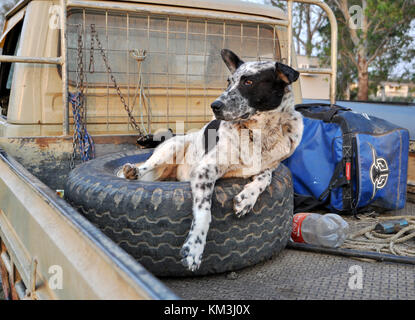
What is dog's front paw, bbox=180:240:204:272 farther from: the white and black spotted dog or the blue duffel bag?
the blue duffel bag

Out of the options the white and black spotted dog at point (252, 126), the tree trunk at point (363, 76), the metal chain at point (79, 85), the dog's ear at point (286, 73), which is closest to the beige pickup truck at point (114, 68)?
the metal chain at point (79, 85)

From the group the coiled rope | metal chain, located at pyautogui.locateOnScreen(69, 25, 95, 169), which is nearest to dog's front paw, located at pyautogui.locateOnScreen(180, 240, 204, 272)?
the coiled rope

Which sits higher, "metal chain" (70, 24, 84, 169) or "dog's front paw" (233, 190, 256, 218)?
"metal chain" (70, 24, 84, 169)

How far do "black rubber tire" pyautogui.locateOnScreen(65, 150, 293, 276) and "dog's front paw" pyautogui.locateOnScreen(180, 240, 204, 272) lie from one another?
4 cm

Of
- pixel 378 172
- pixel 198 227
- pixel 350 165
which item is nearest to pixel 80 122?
pixel 198 227

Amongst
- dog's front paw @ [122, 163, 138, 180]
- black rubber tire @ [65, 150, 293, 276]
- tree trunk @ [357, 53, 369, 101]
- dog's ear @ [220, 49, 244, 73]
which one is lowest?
black rubber tire @ [65, 150, 293, 276]

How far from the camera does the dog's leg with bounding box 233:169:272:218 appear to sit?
179 cm

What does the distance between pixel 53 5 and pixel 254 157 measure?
1.98m

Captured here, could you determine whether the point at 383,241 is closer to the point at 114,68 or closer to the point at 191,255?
the point at 191,255

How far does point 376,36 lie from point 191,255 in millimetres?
22756

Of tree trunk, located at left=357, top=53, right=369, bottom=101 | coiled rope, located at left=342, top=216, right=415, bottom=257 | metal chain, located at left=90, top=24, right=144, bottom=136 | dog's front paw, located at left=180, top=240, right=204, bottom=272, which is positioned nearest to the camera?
dog's front paw, located at left=180, top=240, right=204, bottom=272

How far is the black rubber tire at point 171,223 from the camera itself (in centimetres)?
175

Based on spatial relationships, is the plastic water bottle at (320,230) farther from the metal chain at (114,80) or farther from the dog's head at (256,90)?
the metal chain at (114,80)

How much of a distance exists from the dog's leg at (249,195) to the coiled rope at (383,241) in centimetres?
64
